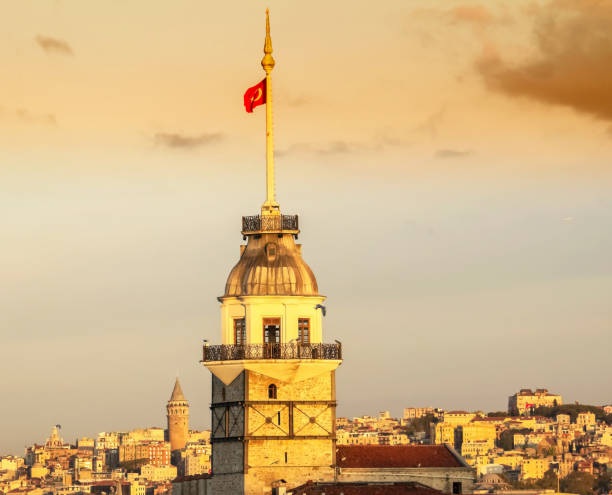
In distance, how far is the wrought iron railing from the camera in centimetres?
9775

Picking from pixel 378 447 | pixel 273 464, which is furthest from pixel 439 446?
pixel 273 464

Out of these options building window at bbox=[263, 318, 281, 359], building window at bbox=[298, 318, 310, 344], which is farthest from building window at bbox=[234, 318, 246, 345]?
building window at bbox=[298, 318, 310, 344]

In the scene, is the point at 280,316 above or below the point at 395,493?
above

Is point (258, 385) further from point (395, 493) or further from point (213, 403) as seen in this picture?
point (395, 493)

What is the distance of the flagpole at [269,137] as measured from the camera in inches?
3846

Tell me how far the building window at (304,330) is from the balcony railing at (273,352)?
0.46 metres

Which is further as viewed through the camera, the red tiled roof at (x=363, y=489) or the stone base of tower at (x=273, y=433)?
the stone base of tower at (x=273, y=433)

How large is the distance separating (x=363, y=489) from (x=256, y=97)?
19.6 metres

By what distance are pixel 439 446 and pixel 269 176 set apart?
49.8 ft

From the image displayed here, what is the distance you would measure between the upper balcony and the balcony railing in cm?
536

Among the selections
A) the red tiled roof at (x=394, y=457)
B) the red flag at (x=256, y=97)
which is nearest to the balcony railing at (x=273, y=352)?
the red tiled roof at (x=394, y=457)

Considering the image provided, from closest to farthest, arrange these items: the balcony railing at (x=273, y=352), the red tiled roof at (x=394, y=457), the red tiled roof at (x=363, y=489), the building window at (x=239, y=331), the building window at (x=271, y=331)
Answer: the red tiled roof at (x=363, y=489) → the balcony railing at (x=273, y=352) → the building window at (x=271, y=331) → the building window at (x=239, y=331) → the red tiled roof at (x=394, y=457)

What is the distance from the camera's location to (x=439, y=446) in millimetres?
100750

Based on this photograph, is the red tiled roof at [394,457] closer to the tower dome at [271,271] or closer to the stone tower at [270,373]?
the stone tower at [270,373]
